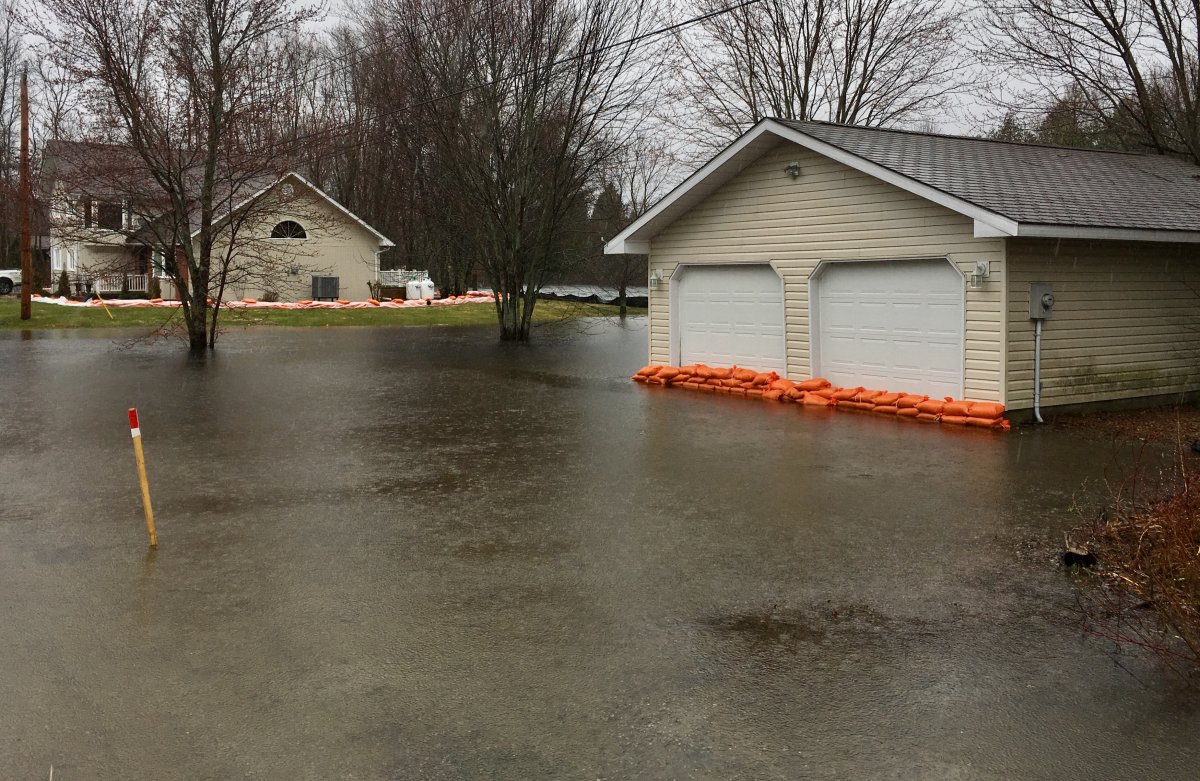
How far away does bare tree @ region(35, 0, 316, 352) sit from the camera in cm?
2388

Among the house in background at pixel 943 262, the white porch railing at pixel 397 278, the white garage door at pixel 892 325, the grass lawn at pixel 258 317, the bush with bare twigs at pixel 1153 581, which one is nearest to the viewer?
the bush with bare twigs at pixel 1153 581

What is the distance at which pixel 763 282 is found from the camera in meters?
17.0

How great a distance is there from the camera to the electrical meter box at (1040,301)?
13.5 metres

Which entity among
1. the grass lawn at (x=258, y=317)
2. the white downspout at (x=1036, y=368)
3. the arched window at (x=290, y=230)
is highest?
the arched window at (x=290, y=230)

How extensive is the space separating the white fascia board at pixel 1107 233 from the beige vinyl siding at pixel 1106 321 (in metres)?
0.56

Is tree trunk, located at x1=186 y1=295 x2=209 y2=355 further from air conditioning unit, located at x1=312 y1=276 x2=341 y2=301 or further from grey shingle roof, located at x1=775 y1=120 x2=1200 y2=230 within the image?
air conditioning unit, located at x1=312 y1=276 x2=341 y2=301

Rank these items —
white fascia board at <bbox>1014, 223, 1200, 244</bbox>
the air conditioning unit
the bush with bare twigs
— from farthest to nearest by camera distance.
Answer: the air conditioning unit → white fascia board at <bbox>1014, 223, 1200, 244</bbox> → the bush with bare twigs

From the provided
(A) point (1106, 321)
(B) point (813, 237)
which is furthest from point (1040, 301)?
(B) point (813, 237)

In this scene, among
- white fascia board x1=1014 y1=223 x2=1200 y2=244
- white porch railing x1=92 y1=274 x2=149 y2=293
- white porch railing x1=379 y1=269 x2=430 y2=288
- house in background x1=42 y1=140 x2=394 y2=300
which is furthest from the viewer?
white porch railing x1=379 y1=269 x2=430 y2=288


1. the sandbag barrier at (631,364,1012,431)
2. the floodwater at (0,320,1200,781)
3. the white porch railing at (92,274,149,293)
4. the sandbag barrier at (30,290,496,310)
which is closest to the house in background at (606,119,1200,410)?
the sandbag barrier at (631,364,1012,431)

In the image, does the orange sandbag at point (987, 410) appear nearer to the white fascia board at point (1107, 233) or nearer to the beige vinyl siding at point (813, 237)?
the beige vinyl siding at point (813, 237)

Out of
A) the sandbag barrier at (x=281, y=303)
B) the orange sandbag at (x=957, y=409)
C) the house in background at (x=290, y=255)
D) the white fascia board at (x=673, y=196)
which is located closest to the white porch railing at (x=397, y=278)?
the house in background at (x=290, y=255)

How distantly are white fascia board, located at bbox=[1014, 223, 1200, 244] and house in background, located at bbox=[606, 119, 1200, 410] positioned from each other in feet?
0.07

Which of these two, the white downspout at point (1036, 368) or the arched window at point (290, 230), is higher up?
the arched window at point (290, 230)
